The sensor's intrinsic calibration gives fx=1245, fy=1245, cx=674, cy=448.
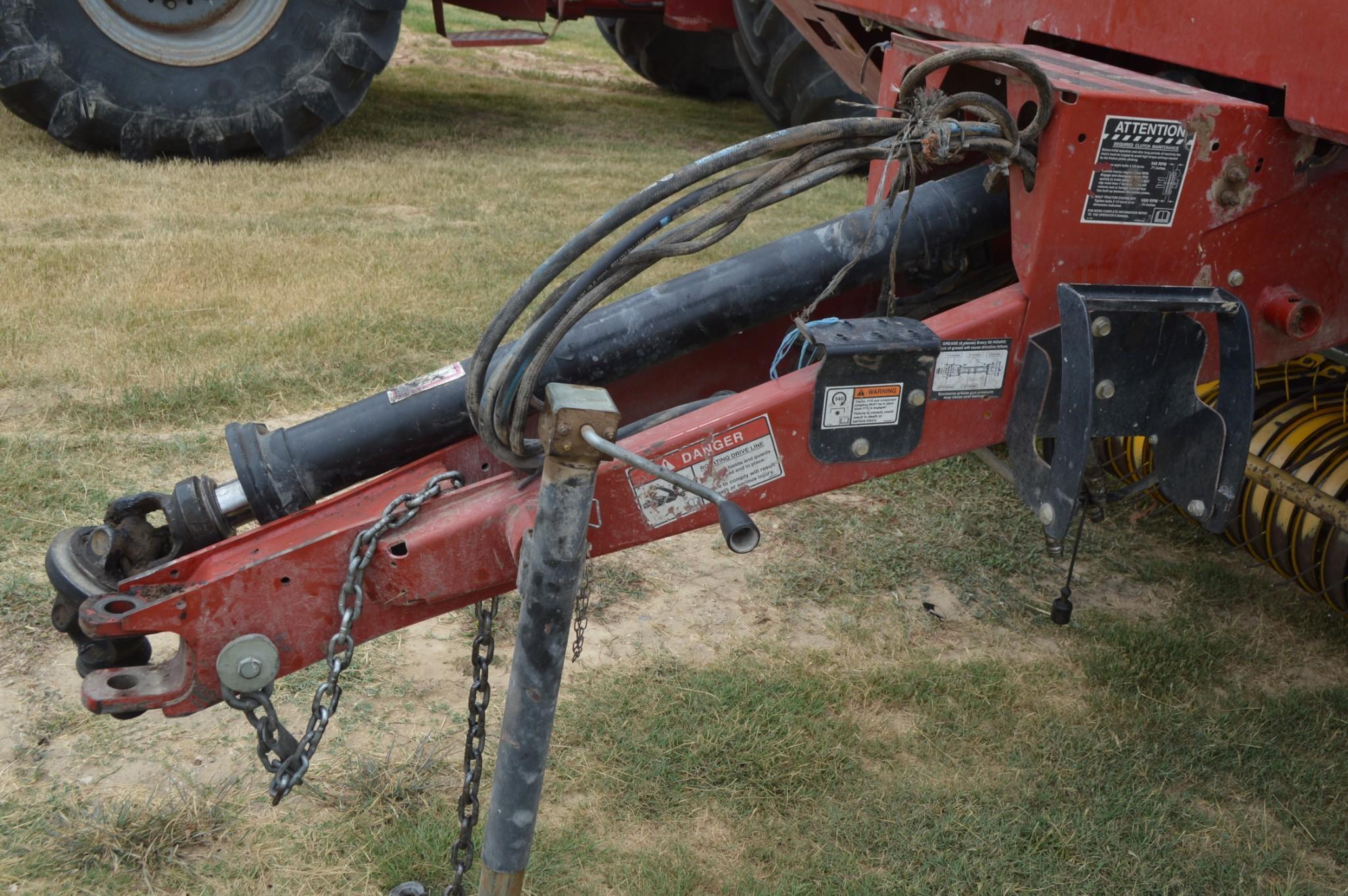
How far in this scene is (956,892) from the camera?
2.31 meters

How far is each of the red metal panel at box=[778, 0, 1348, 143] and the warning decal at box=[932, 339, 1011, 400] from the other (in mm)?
532

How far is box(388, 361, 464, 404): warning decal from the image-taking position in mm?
2002

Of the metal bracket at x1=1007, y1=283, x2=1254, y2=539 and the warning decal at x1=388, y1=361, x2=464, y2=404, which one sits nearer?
the metal bracket at x1=1007, y1=283, x2=1254, y2=539

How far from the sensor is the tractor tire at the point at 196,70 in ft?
21.0

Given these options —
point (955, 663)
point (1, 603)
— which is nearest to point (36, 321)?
point (1, 603)

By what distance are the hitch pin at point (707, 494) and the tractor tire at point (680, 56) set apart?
30.1 feet

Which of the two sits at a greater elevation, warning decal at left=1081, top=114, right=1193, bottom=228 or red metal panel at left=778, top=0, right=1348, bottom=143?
red metal panel at left=778, top=0, right=1348, bottom=143

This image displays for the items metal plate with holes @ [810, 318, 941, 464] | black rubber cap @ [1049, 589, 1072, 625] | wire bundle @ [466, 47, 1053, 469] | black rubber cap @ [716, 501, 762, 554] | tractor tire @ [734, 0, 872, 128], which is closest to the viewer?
black rubber cap @ [716, 501, 762, 554]

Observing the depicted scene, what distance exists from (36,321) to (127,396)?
0.82 meters

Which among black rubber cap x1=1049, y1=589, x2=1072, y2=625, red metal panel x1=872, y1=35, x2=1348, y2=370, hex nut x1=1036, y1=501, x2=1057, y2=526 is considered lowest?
black rubber cap x1=1049, y1=589, x2=1072, y2=625

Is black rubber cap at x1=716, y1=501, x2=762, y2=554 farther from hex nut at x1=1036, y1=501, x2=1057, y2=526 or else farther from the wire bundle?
hex nut at x1=1036, y1=501, x2=1057, y2=526

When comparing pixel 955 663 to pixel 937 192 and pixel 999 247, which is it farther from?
pixel 937 192

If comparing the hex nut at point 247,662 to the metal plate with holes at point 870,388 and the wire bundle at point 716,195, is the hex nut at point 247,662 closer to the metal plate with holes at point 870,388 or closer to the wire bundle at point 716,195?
the wire bundle at point 716,195

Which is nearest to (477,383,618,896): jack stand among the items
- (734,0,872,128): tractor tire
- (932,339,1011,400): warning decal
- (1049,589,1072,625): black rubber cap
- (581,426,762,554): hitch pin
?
(581,426,762,554): hitch pin
